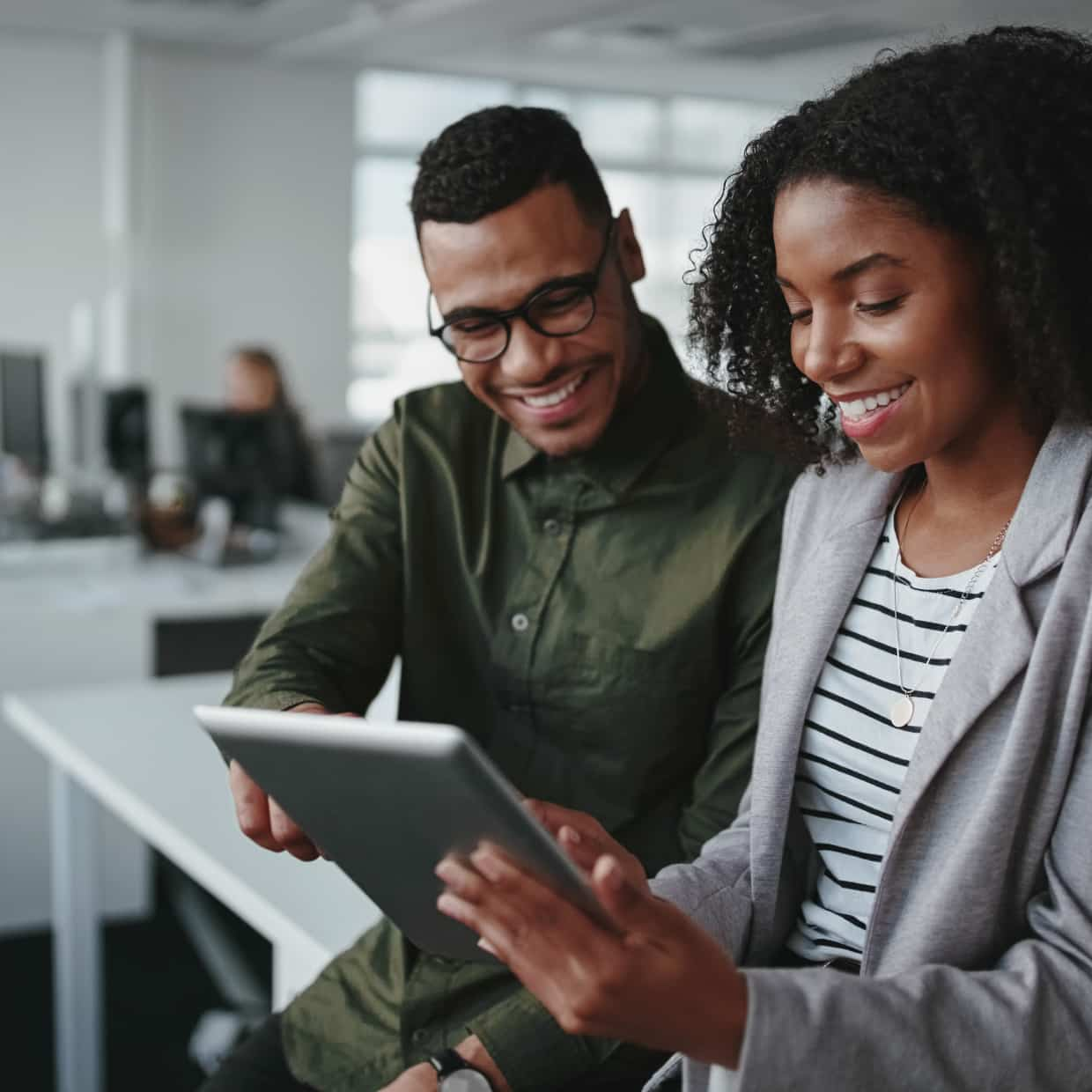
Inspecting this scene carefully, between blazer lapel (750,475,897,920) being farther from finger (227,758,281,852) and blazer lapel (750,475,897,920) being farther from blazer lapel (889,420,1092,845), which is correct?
finger (227,758,281,852)

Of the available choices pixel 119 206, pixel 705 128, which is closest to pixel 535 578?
pixel 119 206

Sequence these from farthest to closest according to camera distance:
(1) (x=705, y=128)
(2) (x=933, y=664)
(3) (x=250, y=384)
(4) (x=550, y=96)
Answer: (1) (x=705, y=128) → (4) (x=550, y=96) → (3) (x=250, y=384) → (2) (x=933, y=664)

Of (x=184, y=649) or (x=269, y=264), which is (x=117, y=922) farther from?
(x=269, y=264)

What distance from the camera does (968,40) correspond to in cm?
112

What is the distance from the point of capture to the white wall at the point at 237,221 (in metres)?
7.73

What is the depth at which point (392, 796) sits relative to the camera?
97 cm

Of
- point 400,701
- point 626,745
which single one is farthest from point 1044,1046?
point 400,701

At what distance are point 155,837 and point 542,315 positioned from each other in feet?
3.02

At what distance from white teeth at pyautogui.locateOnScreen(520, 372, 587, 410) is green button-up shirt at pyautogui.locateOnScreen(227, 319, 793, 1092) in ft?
0.29

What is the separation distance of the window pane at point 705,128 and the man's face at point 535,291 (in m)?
8.53

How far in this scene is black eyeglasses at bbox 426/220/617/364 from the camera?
1.43m

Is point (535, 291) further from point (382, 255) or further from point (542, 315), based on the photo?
point (382, 255)

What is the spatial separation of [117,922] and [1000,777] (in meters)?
2.91

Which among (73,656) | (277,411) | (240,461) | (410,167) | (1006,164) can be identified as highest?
(410,167)
